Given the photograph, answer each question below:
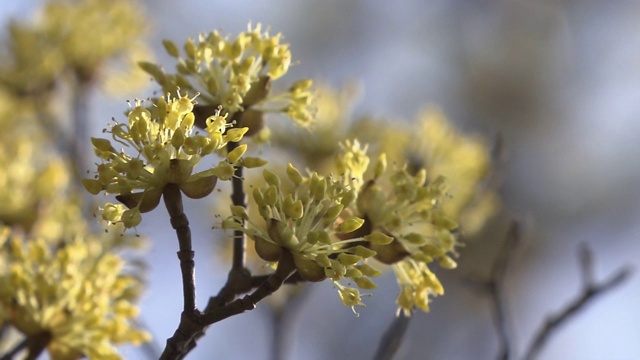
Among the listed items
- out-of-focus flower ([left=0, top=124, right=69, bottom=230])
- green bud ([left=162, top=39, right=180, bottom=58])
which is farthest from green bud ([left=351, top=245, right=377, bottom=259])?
out-of-focus flower ([left=0, top=124, right=69, bottom=230])

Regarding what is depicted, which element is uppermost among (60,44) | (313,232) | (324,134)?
(60,44)

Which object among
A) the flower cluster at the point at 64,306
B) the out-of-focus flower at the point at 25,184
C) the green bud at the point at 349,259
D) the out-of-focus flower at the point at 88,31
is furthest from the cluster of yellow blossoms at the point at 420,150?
the out-of-focus flower at the point at 88,31

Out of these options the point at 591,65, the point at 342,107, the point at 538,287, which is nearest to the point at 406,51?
the point at 591,65

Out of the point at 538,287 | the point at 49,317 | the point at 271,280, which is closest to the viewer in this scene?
the point at 271,280

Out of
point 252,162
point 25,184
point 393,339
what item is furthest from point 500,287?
point 25,184

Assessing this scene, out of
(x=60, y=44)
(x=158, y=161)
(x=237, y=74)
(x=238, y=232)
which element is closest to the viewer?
(x=158, y=161)

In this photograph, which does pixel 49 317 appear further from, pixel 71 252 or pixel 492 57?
pixel 492 57

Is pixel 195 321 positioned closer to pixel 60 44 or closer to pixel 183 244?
pixel 183 244
